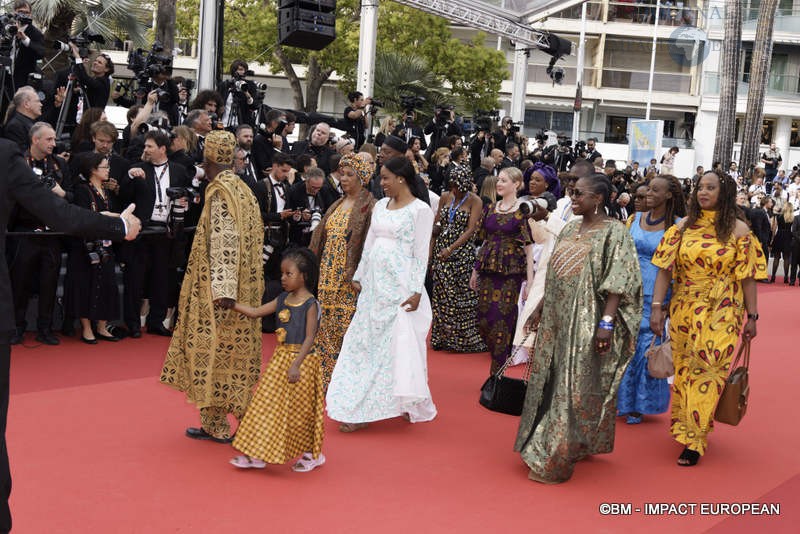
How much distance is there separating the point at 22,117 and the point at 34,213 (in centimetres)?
543

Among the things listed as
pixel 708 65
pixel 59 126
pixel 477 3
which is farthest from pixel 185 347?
pixel 708 65

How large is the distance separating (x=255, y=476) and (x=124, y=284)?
4.29 m

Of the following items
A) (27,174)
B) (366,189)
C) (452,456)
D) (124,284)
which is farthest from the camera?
(124,284)

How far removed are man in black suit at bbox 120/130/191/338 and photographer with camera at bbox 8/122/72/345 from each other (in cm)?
68

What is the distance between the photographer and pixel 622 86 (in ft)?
141

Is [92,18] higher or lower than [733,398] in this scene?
higher

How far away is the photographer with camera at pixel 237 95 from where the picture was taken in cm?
1178

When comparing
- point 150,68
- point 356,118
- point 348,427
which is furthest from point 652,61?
→ point 348,427

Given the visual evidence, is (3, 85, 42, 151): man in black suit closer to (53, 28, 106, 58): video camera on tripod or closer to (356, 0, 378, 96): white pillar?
(53, 28, 106, 58): video camera on tripod

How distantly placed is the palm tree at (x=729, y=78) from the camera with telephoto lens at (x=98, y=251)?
2045 cm

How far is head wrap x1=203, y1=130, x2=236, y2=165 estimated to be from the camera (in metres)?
6.02

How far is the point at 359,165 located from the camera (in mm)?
7301

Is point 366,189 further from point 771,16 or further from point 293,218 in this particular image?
point 771,16

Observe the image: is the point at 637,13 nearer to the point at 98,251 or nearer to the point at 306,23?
the point at 306,23
